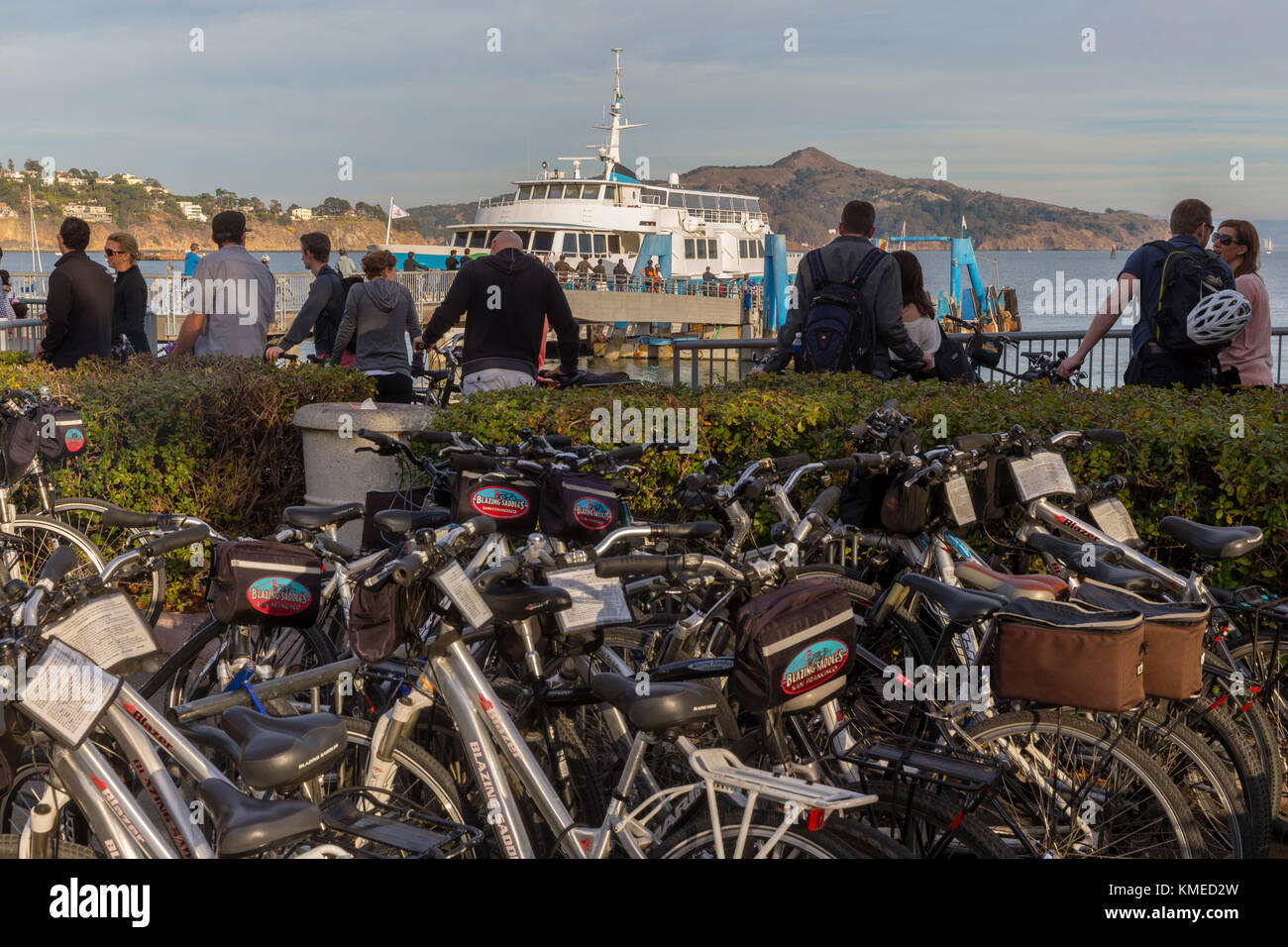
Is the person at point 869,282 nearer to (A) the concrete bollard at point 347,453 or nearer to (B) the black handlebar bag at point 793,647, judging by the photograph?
(A) the concrete bollard at point 347,453

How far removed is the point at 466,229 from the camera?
144 ft

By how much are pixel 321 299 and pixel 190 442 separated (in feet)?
7.42

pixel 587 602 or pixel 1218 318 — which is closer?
pixel 587 602

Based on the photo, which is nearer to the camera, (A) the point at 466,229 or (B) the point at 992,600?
(B) the point at 992,600

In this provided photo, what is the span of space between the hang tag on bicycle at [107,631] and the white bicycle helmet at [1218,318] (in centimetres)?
514

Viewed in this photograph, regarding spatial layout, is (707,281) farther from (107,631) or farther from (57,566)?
(107,631)

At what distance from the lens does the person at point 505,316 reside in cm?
666

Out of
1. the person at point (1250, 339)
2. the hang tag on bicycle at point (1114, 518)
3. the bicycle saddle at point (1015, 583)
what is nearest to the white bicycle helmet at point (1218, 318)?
the person at point (1250, 339)

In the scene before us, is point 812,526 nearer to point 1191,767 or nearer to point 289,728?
point 1191,767

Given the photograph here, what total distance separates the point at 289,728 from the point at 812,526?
146 cm

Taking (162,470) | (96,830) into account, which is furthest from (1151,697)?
(162,470)

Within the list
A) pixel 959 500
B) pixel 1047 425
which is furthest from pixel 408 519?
pixel 1047 425

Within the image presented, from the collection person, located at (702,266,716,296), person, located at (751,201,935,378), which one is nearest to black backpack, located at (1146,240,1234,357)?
person, located at (751,201,935,378)

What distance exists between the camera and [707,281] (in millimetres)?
44875
